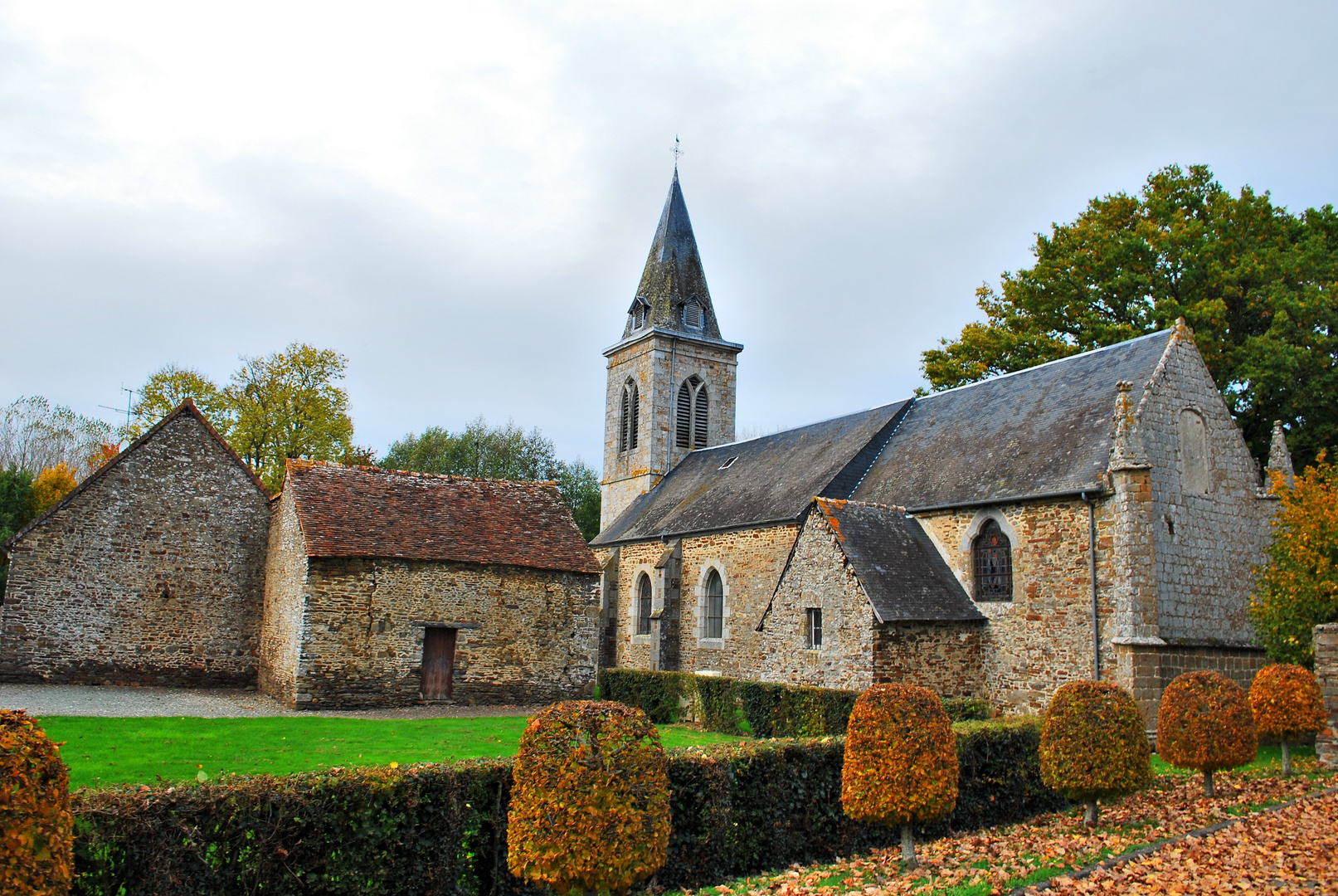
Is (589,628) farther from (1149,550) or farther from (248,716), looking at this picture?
(1149,550)

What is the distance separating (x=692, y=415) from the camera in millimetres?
33219

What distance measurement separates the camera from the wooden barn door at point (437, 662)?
18.8 meters

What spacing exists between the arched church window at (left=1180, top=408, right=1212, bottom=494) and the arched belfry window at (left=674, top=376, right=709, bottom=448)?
18745 millimetres

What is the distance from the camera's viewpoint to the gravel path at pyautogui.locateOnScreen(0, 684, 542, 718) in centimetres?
1602

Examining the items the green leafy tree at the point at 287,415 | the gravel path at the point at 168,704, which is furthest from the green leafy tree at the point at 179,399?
the gravel path at the point at 168,704

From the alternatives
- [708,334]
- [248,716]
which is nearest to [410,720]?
[248,716]

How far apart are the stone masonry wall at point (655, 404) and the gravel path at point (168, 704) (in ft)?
46.3

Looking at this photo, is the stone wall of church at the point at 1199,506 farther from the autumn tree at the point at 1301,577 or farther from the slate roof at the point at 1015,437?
the autumn tree at the point at 1301,577

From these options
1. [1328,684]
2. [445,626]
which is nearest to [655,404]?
[445,626]

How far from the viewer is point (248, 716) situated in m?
15.9

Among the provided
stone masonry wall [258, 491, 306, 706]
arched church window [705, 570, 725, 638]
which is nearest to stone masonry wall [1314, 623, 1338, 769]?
arched church window [705, 570, 725, 638]

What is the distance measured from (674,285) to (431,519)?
16315 millimetres

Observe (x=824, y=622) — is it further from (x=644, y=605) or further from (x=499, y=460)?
(x=499, y=460)

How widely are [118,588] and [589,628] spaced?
412 inches
